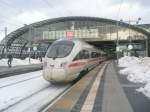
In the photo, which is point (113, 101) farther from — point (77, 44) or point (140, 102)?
point (77, 44)

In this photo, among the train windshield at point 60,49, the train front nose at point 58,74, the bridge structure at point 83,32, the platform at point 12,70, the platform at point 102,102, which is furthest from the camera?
the bridge structure at point 83,32

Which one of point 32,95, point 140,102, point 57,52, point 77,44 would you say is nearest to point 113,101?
point 140,102

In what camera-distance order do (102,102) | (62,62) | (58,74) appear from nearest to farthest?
(102,102) < (58,74) < (62,62)

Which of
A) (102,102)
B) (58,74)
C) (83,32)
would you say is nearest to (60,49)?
(58,74)

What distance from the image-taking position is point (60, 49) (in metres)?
17.9

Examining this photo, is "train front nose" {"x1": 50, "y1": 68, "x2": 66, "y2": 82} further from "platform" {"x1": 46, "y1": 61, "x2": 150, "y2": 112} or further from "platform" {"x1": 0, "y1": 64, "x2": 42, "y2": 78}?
"platform" {"x1": 0, "y1": 64, "x2": 42, "y2": 78}

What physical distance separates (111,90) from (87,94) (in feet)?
5.64

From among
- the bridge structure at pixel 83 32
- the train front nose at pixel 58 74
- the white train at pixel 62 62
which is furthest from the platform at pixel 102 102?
the bridge structure at pixel 83 32

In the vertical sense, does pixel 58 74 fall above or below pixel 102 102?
above

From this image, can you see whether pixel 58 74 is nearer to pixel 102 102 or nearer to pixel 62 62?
pixel 62 62

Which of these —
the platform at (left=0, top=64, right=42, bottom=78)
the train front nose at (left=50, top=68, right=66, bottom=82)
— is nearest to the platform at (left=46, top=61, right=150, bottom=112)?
the train front nose at (left=50, top=68, right=66, bottom=82)

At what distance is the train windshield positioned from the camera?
57.0ft

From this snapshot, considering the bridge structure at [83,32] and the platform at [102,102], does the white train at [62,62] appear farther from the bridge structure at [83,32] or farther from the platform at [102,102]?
the bridge structure at [83,32]

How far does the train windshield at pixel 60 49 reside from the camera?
1738 centimetres
